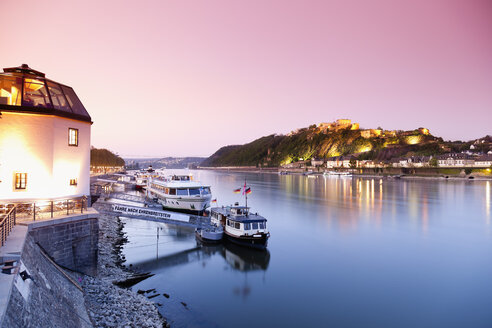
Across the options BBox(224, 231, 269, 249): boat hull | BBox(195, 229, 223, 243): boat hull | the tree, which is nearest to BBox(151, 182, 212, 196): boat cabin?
BBox(195, 229, 223, 243): boat hull

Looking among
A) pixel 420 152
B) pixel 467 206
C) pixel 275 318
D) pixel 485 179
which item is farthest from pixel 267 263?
pixel 420 152

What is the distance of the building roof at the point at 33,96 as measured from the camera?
646 inches

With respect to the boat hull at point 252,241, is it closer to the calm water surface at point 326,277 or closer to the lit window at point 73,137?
the calm water surface at point 326,277

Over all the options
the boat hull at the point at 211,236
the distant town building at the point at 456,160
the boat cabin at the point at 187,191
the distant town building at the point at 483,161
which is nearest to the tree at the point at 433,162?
the distant town building at the point at 456,160

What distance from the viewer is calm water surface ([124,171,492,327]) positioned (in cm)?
1597

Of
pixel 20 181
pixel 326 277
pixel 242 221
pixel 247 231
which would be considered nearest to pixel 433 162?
pixel 326 277

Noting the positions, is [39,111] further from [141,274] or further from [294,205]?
[294,205]

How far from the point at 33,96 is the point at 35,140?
8.23 ft

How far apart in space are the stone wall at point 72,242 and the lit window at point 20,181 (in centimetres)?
441

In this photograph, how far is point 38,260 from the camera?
1127cm

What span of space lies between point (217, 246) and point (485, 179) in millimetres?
130210

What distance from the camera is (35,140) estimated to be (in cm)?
1655

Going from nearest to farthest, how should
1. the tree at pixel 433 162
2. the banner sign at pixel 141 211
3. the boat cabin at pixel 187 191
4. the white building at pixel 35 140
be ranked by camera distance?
the white building at pixel 35 140 < the banner sign at pixel 141 211 < the boat cabin at pixel 187 191 < the tree at pixel 433 162

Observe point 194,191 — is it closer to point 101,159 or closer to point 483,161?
point 101,159
